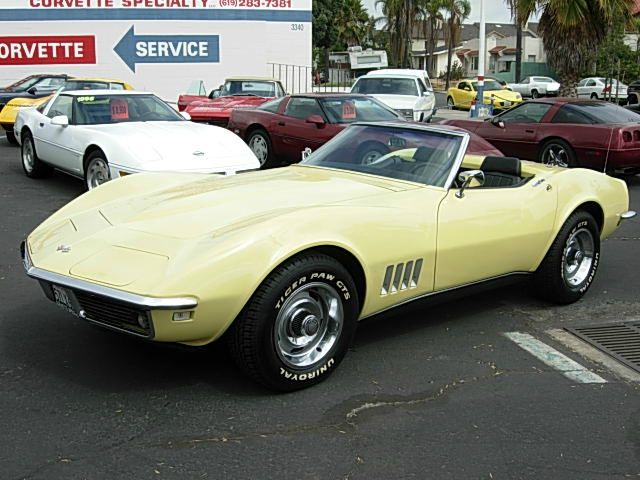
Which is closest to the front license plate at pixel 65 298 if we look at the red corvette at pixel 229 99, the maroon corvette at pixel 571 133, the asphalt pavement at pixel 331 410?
the asphalt pavement at pixel 331 410

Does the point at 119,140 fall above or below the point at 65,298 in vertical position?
above

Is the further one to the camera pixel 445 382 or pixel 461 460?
pixel 445 382

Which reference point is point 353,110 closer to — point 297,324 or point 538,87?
point 297,324

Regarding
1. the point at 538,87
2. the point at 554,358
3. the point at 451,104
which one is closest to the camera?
the point at 554,358

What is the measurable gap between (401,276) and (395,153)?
1091 mm

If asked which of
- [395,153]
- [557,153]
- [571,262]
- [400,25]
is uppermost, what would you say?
[400,25]

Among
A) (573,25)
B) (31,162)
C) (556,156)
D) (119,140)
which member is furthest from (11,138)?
(573,25)

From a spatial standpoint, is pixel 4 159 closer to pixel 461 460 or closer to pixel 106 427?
pixel 106 427

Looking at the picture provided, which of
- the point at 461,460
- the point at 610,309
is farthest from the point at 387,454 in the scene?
the point at 610,309

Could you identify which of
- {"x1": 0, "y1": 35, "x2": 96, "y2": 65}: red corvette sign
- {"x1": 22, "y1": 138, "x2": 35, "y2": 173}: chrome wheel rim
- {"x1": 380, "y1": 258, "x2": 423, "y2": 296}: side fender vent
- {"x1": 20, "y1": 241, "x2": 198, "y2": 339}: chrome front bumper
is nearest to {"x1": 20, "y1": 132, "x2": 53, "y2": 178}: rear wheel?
{"x1": 22, "y1": 138, "x2": 35, "y2": 173}: chrome wheel rim

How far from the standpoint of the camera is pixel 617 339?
189 inches

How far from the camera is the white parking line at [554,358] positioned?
4138 mm

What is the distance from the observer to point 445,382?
13.2 feet

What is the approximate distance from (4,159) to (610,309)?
11.4 m
